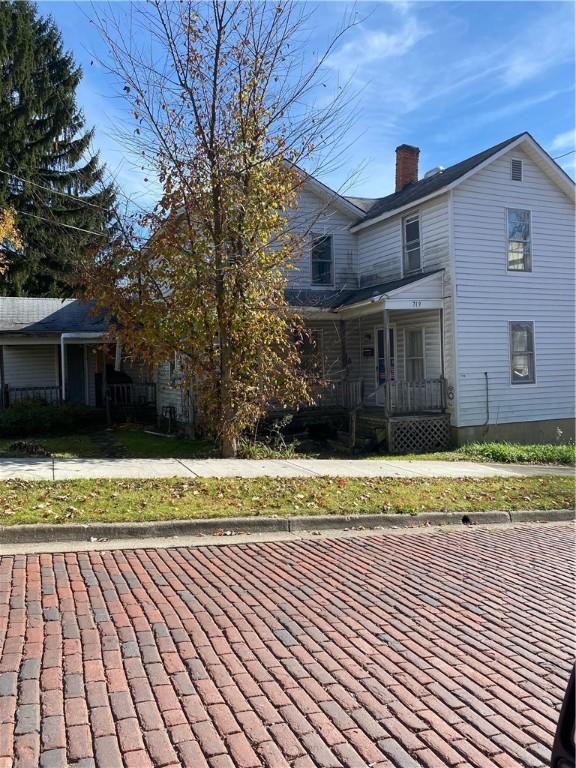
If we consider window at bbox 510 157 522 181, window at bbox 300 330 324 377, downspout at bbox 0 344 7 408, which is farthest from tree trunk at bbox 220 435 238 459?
window at bbox 510 157 522 181

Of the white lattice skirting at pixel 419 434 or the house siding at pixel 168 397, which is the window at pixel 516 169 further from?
the house siding at pixel 168 397

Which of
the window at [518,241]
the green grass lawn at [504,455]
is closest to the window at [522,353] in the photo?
the window at [518,241]

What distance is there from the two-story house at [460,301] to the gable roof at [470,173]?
0.13 ft

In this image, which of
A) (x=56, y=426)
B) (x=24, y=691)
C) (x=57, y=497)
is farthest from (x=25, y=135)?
(x=24, y=691)

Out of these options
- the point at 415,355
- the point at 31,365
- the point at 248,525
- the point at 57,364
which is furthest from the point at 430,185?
the point at 31,365

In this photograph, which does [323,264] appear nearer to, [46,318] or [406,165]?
[406,165]

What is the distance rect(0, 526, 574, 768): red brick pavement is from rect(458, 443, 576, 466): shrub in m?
8.83

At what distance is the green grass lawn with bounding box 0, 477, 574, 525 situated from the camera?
721cm

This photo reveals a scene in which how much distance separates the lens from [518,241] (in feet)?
59.0

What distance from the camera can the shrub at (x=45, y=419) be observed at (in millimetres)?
16688

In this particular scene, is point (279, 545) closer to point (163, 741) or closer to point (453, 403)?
point (163, 741)

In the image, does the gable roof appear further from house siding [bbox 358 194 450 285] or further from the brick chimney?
the brick chimney

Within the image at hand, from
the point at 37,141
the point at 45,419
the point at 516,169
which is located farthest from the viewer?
the point at 37,141

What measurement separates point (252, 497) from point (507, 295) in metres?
12.1
